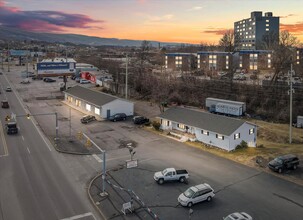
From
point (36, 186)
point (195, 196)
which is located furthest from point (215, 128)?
point (36, 186)

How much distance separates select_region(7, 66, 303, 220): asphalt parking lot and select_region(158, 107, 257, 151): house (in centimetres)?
354

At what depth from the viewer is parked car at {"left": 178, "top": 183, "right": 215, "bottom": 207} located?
989 inches

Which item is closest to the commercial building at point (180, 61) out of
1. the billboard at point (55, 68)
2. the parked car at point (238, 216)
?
the billboard at point (55, 68)

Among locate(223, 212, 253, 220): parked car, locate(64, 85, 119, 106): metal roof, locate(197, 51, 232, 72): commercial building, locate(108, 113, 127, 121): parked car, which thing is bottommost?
locate(223, 212, 253, 220): parked car

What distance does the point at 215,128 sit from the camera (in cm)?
4272

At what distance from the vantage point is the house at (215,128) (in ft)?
134

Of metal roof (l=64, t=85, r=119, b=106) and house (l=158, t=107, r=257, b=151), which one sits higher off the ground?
metal roof (l=64, t=85, r=119, b=106)

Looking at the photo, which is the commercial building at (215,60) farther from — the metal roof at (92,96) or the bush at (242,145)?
the bush at (242,145)

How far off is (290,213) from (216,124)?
2053 centimetres

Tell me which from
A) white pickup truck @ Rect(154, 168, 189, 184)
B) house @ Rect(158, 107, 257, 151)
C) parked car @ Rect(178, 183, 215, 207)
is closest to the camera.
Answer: parked car @ Rect(178, 183, 215, 207)

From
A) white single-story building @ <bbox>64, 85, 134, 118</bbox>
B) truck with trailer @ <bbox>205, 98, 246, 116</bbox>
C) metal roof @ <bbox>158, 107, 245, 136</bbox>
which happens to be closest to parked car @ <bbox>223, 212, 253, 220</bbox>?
metal roof @ <bbox>158, 107, 245, 136</bbox>

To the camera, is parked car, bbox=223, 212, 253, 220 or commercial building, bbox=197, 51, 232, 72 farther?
commercial building, bbox=197, 51, 232, 72

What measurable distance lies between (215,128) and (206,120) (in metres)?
3.18

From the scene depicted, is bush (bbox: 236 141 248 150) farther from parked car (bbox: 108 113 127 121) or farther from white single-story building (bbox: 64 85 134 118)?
white single-story building (bbox: 64 85 134 118)
